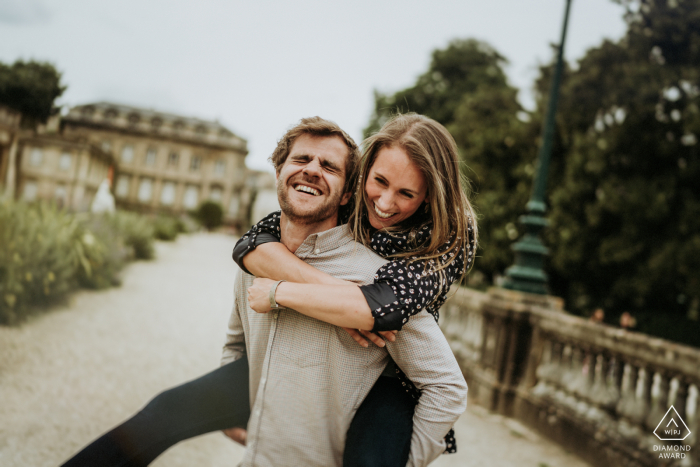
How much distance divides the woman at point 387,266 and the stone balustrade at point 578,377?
10.4ft

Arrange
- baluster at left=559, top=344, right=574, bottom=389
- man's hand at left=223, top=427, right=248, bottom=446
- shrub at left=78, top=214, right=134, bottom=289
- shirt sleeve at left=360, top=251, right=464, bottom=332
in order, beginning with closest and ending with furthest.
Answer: shirt sleeve at left=360, top=251, right=464, bottom=332 < man's hand at left=223, top=427, right=248, bottom=446 < baluster at left=559, top=344, right=574, bottom=389 < shrub at left=78, top=214, right=134, bottom=289

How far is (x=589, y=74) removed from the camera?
12.0 m

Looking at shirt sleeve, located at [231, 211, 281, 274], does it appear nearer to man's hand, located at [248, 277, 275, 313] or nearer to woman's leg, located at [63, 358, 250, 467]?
man's hand, located at [248, 277, 275, 313]

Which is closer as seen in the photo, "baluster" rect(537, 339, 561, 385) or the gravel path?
the gravel path

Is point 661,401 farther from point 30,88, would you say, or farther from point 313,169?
point 30,88

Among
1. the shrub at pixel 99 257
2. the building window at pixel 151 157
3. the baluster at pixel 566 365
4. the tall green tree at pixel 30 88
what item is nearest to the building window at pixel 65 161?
the building window at pixel 151 157

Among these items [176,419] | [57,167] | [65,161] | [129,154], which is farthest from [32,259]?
[129,154]

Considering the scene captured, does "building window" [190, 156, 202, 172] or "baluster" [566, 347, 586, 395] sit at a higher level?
"building window" [190, 156, 202, 172]

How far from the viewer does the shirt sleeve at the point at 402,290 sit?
1.62 metres

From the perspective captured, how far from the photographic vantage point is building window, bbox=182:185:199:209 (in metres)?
50.7

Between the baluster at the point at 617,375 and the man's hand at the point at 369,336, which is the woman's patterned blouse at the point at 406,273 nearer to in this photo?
the man's hand at the point at 369,336

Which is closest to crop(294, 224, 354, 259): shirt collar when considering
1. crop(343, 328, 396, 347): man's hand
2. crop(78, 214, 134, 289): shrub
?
crop(343, 328, 396, 347): man's hand

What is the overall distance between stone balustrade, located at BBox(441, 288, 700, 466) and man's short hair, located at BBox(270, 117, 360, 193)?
11.3 feet

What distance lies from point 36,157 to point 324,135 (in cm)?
3840
